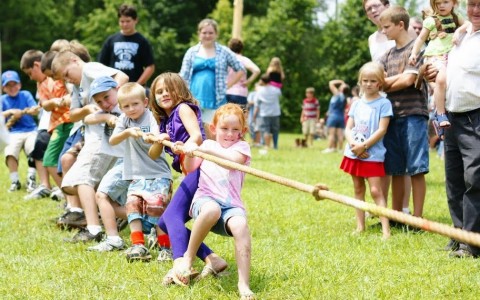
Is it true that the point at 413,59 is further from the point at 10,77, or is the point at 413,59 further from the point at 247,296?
the point at 10,77

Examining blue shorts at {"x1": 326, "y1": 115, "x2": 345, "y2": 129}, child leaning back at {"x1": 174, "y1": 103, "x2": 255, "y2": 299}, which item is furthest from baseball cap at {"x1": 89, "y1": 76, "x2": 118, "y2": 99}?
blue shorts at {"x1": 326, "y1": 115, "x2": 345, "y2": 129}

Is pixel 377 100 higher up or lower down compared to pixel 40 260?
higher up

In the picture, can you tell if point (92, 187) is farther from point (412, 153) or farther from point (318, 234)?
point (412, 153)

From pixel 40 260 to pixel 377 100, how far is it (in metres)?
2.93

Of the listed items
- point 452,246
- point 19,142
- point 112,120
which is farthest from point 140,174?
point 19,142

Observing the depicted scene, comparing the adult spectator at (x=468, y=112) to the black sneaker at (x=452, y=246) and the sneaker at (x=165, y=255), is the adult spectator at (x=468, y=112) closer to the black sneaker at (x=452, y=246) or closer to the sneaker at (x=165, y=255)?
the black sneaker at (x=452, y=246)

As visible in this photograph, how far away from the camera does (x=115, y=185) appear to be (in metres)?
5.46

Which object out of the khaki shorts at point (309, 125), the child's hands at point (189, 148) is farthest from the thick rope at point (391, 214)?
the khaki shorts at point (309, 125)

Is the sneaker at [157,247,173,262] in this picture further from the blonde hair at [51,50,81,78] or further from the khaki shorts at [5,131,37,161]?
the khaki shorts at [5,131,37,161]

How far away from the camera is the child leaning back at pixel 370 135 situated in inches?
234

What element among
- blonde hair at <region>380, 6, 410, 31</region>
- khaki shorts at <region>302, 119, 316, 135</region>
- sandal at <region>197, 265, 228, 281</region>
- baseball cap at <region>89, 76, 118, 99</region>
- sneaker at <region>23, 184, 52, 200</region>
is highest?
blonde hair at <region>380, 6, 410, 31</region>

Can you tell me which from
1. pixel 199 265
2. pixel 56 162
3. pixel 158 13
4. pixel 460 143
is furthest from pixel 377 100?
pixel 158 13

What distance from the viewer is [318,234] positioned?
19.6 ft

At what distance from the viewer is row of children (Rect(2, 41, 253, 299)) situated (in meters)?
4.20
